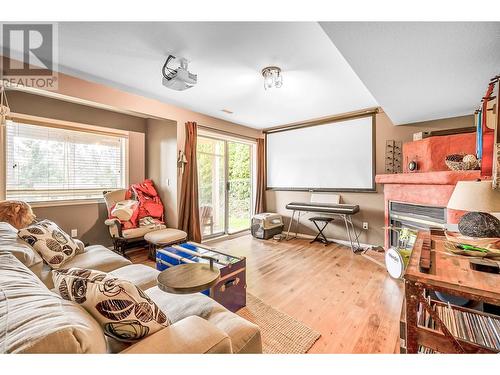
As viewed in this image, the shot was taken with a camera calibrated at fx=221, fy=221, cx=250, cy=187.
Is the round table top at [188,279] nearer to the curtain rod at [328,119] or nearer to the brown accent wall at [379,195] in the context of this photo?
the brown accent wall at [379,195]

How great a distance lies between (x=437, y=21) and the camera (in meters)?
1.26

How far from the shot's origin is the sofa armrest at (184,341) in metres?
0.79

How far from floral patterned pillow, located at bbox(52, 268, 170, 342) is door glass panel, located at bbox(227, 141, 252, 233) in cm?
372

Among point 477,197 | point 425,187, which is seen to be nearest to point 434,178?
point 425,187

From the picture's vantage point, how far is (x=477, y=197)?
4.17 feet

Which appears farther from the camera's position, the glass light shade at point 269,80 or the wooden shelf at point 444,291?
the glass light shade at point 269,80

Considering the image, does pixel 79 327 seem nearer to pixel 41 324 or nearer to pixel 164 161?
pixel 41 324

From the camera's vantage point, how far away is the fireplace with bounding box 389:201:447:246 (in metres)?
2.57

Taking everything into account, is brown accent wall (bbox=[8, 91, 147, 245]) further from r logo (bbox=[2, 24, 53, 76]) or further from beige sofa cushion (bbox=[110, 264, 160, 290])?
beige sofa cushion (bbox=[110, 264, 160, 290])

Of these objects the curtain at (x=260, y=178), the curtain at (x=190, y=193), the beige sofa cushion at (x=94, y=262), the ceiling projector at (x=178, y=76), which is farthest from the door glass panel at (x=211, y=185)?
the beige sofa cushion at (x=94, y=262)

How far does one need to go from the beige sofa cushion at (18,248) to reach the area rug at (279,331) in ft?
5.24
